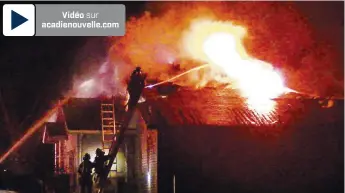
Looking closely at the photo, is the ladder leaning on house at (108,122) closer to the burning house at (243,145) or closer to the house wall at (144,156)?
the house wall at (144,156)

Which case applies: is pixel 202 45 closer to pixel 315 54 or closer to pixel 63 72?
pixel 315 54

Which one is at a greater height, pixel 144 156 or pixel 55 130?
pixel 55 130

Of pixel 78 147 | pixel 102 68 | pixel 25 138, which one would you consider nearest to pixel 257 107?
pixel 78 147

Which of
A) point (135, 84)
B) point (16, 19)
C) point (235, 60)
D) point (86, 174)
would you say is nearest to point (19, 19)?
point (16, 19)

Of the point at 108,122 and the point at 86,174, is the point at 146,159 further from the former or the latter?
the point at 86,174

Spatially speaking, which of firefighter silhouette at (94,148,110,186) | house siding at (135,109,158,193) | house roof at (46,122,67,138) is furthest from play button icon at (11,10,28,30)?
house roof at (46,122,67,138)

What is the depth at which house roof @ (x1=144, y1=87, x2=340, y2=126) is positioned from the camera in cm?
1722

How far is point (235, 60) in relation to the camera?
844 inches

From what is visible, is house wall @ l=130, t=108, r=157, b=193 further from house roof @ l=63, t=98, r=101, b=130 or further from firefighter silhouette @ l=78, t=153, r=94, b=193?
firefighter silhouette @ l=78, t=153, r=94, b=193

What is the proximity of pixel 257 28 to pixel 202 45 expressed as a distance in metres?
2.61

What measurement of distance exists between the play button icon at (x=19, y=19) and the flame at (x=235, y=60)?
933 cm

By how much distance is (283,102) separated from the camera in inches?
755

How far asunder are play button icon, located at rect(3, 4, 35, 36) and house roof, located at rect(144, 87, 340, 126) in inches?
238

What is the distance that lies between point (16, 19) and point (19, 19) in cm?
8
